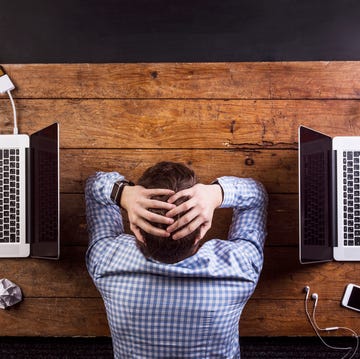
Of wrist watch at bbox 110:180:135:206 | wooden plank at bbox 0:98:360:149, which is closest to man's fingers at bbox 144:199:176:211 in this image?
wrist watch at bbox 110:180:135:206

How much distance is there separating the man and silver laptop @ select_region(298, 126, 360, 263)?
0.92ft

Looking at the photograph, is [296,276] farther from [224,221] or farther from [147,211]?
[147,211]

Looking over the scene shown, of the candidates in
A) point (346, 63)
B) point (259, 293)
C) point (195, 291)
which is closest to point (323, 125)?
point (346, 63)

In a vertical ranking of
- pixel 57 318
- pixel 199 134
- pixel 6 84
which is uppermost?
pixel 6 84

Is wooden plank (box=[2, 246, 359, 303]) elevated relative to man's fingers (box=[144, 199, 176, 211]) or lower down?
lower down

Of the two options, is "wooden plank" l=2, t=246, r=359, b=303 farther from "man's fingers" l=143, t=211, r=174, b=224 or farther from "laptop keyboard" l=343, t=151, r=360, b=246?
"man's fingers" l=143, t=211, r=174, b=224

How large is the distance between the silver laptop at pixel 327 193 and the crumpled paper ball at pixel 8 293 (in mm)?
1071

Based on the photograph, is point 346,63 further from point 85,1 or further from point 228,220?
point 85,1

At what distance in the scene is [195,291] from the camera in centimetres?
108

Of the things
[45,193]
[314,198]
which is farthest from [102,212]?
[314,198]

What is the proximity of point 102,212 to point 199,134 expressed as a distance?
48cm

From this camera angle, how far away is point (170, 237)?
98cm

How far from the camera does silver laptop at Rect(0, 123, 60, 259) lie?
1.33 meters

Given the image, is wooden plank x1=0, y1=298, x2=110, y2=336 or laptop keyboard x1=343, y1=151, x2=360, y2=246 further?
wooden plank x1=0, y1=298, x2=110, y2=336
